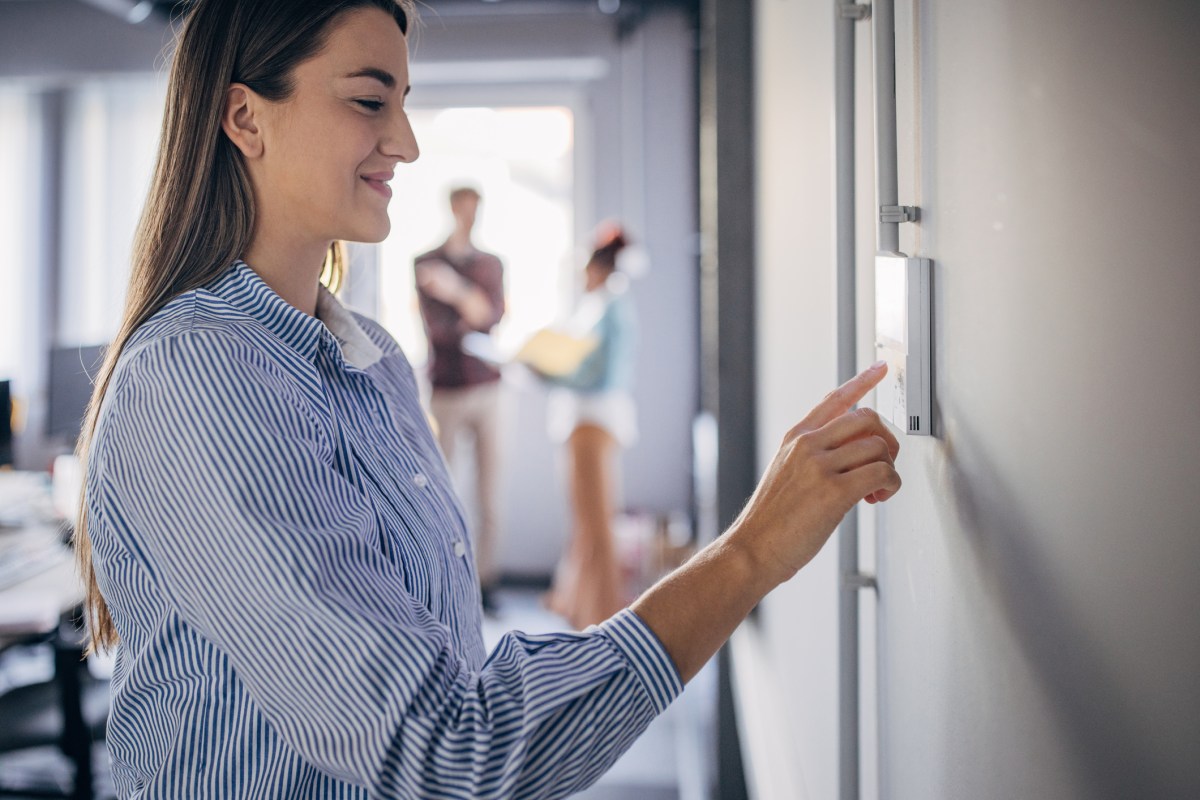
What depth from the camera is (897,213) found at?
895 mm

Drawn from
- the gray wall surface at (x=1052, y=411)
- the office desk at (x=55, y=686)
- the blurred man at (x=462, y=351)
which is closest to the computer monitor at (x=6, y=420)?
the office desk at (x=55, y=686)

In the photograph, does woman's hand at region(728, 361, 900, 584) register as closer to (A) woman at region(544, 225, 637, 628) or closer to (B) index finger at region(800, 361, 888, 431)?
(B) index finger at region(800, 361, 888, 431)

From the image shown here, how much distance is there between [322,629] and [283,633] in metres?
0.03

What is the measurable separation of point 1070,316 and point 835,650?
86 cm

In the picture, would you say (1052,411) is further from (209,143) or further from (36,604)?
(36,604)

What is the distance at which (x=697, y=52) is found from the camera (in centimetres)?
540

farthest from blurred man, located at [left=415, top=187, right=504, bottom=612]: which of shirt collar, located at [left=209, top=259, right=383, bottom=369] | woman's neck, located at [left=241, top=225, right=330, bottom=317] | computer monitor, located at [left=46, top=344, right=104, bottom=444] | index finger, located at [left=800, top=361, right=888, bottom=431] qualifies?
index finger, located at [left=800, top=361, right=888, bottom=431]

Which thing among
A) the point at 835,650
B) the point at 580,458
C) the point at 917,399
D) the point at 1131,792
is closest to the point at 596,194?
the point at 580,458

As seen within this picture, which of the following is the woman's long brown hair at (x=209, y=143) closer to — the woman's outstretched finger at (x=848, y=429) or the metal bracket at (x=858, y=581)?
the woman's outstretched finger at (x=848, y=429)

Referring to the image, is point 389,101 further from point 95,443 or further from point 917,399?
point 917,399

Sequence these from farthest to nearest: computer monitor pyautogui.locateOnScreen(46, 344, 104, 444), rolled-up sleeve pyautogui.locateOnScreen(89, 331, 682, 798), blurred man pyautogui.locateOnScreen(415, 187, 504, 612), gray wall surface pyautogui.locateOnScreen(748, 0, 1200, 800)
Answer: blurred man pyautogui.locateOnScreen(415, 187, 504, 612) → computer monitor pyautogui.locateOnScreen(46, 344, 104, 444) → rolled-up sleeve pyautogui.locateOnScreen(89, 331, 682, 798) → gray wall surface pyautogui.locateOnScreen(748, 0, 1200, 800)

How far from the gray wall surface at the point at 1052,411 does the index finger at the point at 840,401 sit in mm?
62

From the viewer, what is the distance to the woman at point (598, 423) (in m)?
4.25

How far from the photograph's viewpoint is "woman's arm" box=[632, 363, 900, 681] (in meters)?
0.79
